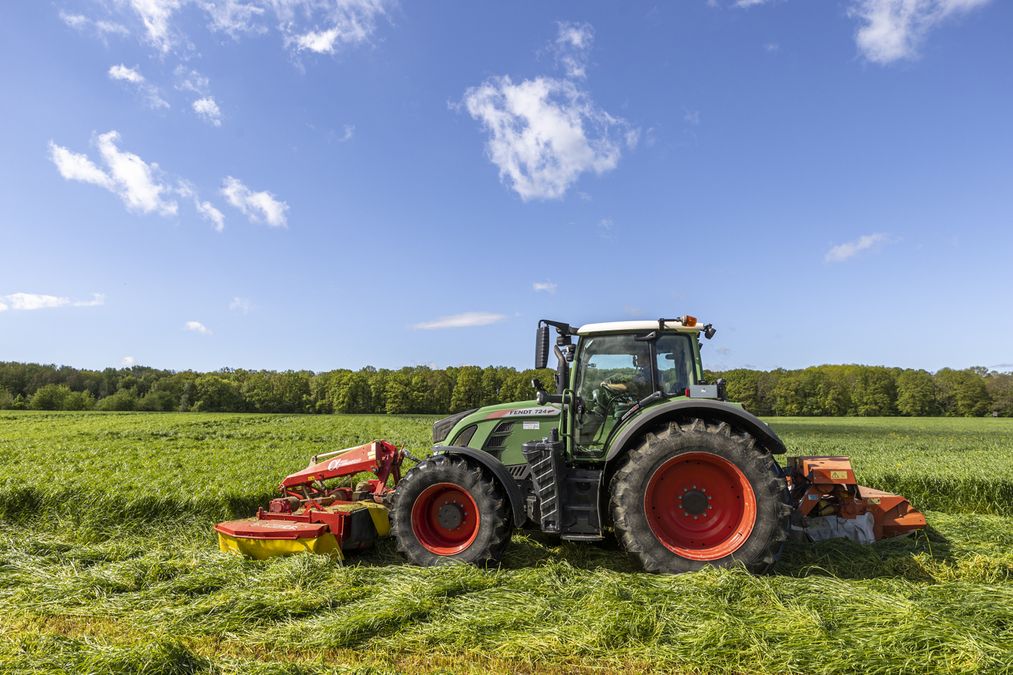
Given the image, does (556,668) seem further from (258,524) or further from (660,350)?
(258,524)

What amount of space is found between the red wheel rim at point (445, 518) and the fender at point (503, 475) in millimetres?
314

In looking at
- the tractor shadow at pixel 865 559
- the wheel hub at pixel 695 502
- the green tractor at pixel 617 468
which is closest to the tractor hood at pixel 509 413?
the green tractor at pixel 617 468

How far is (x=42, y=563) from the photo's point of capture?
5.49 m

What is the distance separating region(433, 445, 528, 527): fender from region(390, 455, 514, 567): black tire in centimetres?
8

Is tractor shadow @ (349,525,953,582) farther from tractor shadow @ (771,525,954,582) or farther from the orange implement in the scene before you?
the orange implement

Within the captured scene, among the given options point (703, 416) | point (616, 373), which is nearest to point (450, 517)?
point (616, 373)

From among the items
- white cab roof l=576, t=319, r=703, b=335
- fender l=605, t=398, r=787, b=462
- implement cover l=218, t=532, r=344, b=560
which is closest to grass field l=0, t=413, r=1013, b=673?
implement cover l=218, t=532, r=344, b=560

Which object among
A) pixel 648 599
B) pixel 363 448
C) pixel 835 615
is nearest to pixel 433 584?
pixel 648 599

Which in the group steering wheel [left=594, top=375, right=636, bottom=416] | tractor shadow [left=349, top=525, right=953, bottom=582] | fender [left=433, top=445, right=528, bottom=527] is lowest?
tractor shadow [left=349, top=525, right=953, bottom=582]

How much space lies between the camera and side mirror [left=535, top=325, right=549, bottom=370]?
199 inches

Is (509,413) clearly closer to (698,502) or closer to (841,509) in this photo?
(698,502)

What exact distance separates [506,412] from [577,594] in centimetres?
209

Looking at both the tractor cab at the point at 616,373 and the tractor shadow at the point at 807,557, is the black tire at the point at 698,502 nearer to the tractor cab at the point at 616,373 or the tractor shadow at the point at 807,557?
the tractor shadow at the point at 807,557

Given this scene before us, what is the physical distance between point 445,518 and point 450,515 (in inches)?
2.2
